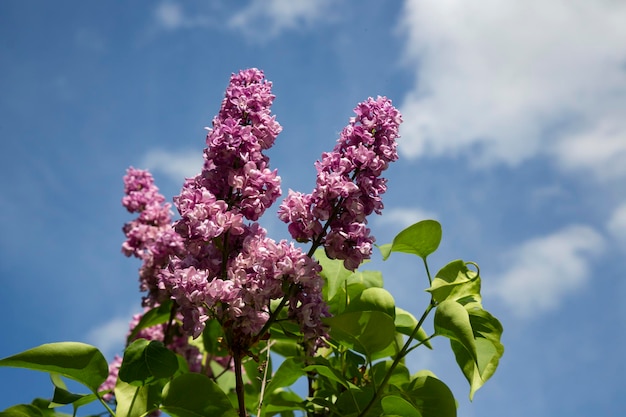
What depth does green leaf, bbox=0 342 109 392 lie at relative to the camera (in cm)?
120

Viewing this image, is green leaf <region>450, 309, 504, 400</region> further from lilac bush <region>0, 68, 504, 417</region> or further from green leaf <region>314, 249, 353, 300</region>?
green leaf <region>314, 249, 353, 300</region>

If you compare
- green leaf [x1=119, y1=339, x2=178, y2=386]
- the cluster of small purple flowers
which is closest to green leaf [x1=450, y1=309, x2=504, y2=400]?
the cluster of small purple flowers

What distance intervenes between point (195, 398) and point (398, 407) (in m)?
0.38

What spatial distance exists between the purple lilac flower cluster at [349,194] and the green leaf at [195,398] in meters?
0.32

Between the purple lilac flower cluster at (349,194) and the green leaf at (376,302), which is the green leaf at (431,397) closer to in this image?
the green leaf at (376,302)

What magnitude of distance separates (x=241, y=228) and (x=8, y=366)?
1.62 feet

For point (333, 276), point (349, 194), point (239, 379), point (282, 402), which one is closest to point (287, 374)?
point (282, 402)

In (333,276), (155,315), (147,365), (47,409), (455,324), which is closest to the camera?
(455,324)

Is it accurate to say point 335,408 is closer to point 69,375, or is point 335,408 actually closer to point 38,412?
point 69,375

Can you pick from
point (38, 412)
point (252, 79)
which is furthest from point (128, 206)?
point (252, 79)

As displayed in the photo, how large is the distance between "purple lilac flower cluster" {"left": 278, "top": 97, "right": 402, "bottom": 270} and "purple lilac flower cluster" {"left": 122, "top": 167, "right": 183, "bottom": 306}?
876mm

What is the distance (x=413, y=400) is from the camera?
1333 mm

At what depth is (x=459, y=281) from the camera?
136 cm

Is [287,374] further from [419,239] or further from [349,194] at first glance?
[349,194]
